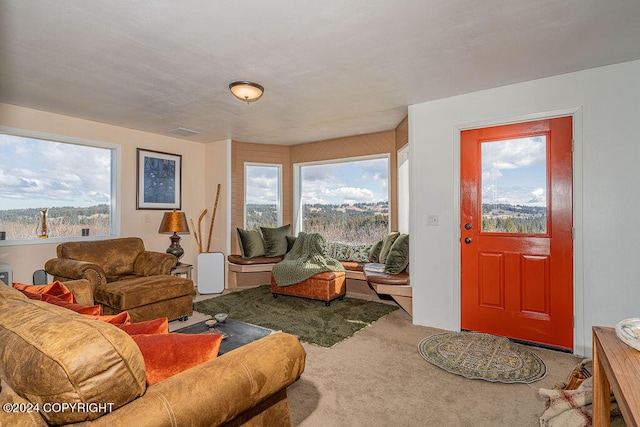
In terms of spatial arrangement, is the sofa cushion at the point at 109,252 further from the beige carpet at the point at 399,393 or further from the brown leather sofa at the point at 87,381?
the brown leather sofa at the point at 87,381

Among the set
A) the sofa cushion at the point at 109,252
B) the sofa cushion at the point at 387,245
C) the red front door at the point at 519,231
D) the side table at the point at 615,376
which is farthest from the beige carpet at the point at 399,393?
the sofa cushion at the point at 109,252

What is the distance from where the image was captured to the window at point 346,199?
510 cm

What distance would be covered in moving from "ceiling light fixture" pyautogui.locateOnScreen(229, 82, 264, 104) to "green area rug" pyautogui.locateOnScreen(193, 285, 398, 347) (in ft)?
7.68

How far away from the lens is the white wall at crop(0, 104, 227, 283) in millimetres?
3762

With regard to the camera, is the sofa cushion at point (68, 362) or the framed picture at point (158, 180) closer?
the sofa cushion at point (68, 362)

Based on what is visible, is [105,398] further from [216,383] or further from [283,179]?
[283,179]

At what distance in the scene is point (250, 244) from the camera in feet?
17.3

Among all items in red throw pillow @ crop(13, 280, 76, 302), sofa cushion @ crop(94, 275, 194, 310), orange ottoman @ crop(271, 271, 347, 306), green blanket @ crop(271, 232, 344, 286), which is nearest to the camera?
red throw pillow @ crop(13, 280, 76, 302)

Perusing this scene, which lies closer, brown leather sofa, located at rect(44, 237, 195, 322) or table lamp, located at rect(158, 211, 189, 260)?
brown leather sofa, located at rect(44, 237, 195, 322)

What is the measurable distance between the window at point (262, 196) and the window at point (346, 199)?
0.39m

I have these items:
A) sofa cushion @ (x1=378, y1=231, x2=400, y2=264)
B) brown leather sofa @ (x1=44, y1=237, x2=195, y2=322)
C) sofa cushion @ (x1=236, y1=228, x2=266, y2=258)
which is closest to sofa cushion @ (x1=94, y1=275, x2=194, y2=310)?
brown leather sofa @ (x1=44, y1=237, x2=195, y2=322)

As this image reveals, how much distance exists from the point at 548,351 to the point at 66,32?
448 cm

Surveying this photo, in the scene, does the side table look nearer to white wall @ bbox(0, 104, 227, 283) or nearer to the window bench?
the window bench

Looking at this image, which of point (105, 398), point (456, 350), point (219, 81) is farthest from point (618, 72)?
point (105, 398)
